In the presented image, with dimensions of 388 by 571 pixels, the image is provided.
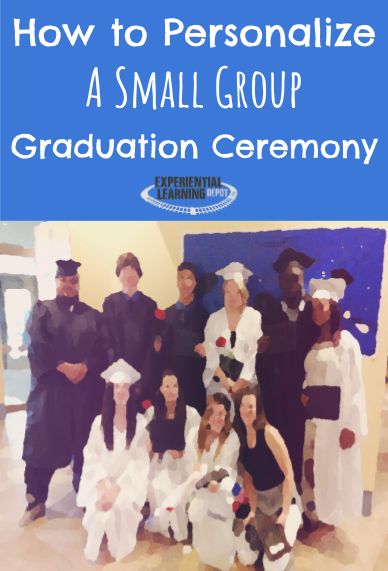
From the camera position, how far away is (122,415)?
1.37 m

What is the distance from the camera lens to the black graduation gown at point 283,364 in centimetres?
134

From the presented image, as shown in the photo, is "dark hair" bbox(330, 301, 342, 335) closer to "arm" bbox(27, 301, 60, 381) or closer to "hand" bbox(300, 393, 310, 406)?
"hand" bbox(300, 393, 310, 406)

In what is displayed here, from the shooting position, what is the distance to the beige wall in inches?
50.6

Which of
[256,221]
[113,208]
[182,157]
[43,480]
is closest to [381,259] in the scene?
[256,221]

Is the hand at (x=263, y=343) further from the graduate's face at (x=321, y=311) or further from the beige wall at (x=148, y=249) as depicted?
the beige wall at (x=148, y=249)

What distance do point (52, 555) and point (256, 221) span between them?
111cm

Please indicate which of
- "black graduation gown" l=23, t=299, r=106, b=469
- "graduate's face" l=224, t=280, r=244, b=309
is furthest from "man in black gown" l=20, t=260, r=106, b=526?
"graduate's face" l=224, t=280, r=244, b=309

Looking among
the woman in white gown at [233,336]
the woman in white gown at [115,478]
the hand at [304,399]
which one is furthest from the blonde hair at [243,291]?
the woman in white gown at [115,478]

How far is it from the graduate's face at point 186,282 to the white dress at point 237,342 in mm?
96

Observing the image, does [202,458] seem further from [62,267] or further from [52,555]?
[62,267]

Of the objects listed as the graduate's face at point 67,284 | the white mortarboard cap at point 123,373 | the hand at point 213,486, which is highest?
the graduate's face at point 67,284

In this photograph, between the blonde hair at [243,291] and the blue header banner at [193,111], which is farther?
the blonde hair at [243,291]

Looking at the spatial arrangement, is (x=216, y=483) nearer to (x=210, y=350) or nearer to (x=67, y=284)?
(x=210, y=350)

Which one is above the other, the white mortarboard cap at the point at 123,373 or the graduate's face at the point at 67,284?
the graduate's face at the point at 67,284
